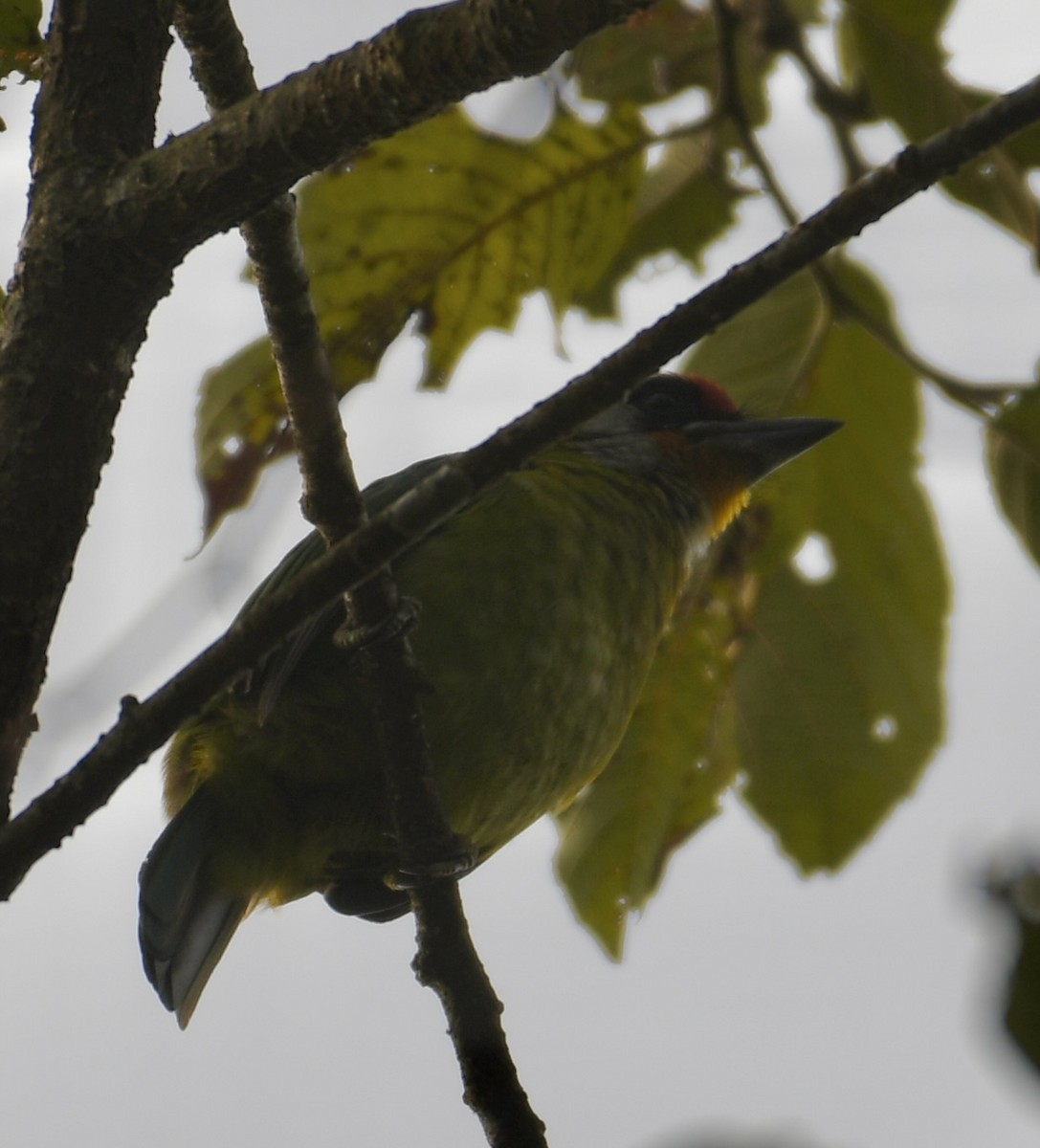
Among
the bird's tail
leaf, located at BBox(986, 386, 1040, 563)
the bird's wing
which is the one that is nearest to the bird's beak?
leaf, located at BBox(986, 386, 1040, 563)

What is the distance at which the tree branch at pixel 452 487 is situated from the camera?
115 centimetres

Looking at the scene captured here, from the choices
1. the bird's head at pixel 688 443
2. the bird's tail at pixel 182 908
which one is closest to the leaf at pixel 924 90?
the bird's head at pixel 688 443

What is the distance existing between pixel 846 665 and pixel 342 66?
1200 millimetres

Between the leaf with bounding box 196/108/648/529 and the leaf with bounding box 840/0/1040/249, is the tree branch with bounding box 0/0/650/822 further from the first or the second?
the leaf with bounding box 840/0/1040/249

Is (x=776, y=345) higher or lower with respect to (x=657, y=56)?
lower

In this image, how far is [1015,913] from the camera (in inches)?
17.5

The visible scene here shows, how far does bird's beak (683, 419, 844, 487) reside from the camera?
230 cm

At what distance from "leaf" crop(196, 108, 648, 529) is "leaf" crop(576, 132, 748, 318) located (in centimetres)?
34

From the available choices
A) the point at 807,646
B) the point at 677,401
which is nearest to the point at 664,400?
the point at 677,401

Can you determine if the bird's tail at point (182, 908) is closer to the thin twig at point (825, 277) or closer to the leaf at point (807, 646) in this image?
the leaf at point (807, 646)

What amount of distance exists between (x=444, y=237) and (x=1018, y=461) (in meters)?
0.84

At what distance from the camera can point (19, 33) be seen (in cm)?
155

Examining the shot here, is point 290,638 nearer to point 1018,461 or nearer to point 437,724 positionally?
point 437,724

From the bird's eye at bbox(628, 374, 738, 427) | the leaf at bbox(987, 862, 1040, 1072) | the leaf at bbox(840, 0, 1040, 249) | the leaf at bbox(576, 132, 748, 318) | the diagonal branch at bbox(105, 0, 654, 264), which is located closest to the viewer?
the leaf at bbox(987, 862, 1040, 1072)
